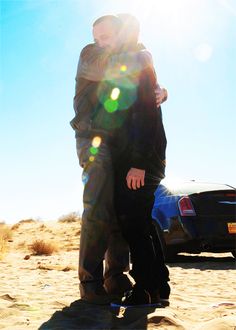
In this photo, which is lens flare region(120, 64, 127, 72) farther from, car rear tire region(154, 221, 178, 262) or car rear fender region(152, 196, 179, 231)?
car rear tire region(154, 221, 178, 262)

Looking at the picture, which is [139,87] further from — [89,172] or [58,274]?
[58,274]

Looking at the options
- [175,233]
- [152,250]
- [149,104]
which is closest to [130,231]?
[152,250]

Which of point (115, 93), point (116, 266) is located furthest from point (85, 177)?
point (116, 266)

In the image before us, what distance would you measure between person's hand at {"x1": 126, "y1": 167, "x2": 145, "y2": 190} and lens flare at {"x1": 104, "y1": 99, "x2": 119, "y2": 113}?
0.54 meters

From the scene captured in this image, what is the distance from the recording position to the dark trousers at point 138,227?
3.56 m

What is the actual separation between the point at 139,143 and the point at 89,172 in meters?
0.46

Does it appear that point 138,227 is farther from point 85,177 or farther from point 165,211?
point 165,211

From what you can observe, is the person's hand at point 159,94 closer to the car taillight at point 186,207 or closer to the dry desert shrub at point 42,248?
the car taillight at point 186,207

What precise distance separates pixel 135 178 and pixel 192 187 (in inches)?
192

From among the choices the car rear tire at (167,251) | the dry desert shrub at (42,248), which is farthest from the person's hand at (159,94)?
the dry desert shrub at (42,248)

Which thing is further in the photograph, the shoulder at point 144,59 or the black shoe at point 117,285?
the black shoe at point 117,285

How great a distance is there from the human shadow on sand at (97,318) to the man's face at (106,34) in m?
1.98

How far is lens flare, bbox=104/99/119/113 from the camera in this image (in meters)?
3.79

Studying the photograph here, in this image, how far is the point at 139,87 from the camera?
3.69 meters
